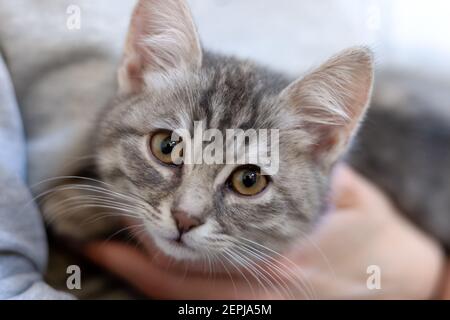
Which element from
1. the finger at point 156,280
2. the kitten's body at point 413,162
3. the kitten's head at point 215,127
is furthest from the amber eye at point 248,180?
the kitten's body at point 413,162

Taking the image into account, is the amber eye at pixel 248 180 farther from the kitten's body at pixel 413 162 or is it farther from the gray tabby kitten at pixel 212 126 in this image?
the kitten's body at pixel 413 162

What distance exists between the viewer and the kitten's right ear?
897 millimetres

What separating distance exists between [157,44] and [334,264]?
25.0 inches

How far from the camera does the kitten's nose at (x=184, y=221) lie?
2.63ft

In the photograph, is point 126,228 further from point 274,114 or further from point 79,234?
point 274,114

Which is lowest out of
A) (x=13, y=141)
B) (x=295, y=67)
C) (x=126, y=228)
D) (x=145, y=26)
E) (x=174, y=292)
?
(x=174, y=292)

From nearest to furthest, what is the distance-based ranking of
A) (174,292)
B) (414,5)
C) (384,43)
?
Answer: (174,292) → (414,5) → (384,43)

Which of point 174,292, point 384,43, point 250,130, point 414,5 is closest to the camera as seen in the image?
point 250,130

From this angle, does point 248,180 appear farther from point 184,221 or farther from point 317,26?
point 317,26

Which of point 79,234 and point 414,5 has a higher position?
point 414,5

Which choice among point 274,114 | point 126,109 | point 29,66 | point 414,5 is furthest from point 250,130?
point 414,5

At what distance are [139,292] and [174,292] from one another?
0.10m

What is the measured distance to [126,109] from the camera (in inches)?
38.0

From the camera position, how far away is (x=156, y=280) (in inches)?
40.0
